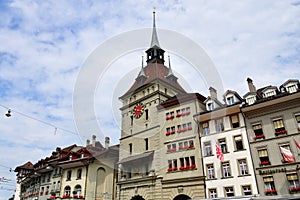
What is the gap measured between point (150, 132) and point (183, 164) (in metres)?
8.11

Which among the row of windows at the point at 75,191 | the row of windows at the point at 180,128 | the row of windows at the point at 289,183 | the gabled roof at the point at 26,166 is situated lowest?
the row of windows at the point at 289,183

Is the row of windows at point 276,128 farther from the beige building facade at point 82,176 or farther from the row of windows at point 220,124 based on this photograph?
the beige building facade at point 82,176

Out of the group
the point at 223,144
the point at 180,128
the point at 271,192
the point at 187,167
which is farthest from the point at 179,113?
the point at 271,192


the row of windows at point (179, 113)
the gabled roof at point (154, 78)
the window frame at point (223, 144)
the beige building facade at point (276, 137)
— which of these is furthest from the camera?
the gabled roof at point (154, 78)

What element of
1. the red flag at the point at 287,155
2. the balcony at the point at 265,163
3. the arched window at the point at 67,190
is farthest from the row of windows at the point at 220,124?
the arched window at the point at 67,190

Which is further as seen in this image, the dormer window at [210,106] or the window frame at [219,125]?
the dormer window at [210,106]

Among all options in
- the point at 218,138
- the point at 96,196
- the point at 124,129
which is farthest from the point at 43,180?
the point at 218,138

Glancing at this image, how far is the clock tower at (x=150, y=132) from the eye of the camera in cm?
3397

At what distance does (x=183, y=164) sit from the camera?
3284cm

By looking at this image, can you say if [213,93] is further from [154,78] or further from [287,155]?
[287,155]

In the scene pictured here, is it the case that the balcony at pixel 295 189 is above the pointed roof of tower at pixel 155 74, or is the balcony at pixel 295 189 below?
below

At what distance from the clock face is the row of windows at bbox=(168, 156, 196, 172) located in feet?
35.3

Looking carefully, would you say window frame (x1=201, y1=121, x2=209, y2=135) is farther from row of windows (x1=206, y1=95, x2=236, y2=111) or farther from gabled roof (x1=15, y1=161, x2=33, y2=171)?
gabled roof (x1=15, y1=161, x2=33, y2=171)

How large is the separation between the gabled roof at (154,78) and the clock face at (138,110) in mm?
3604
